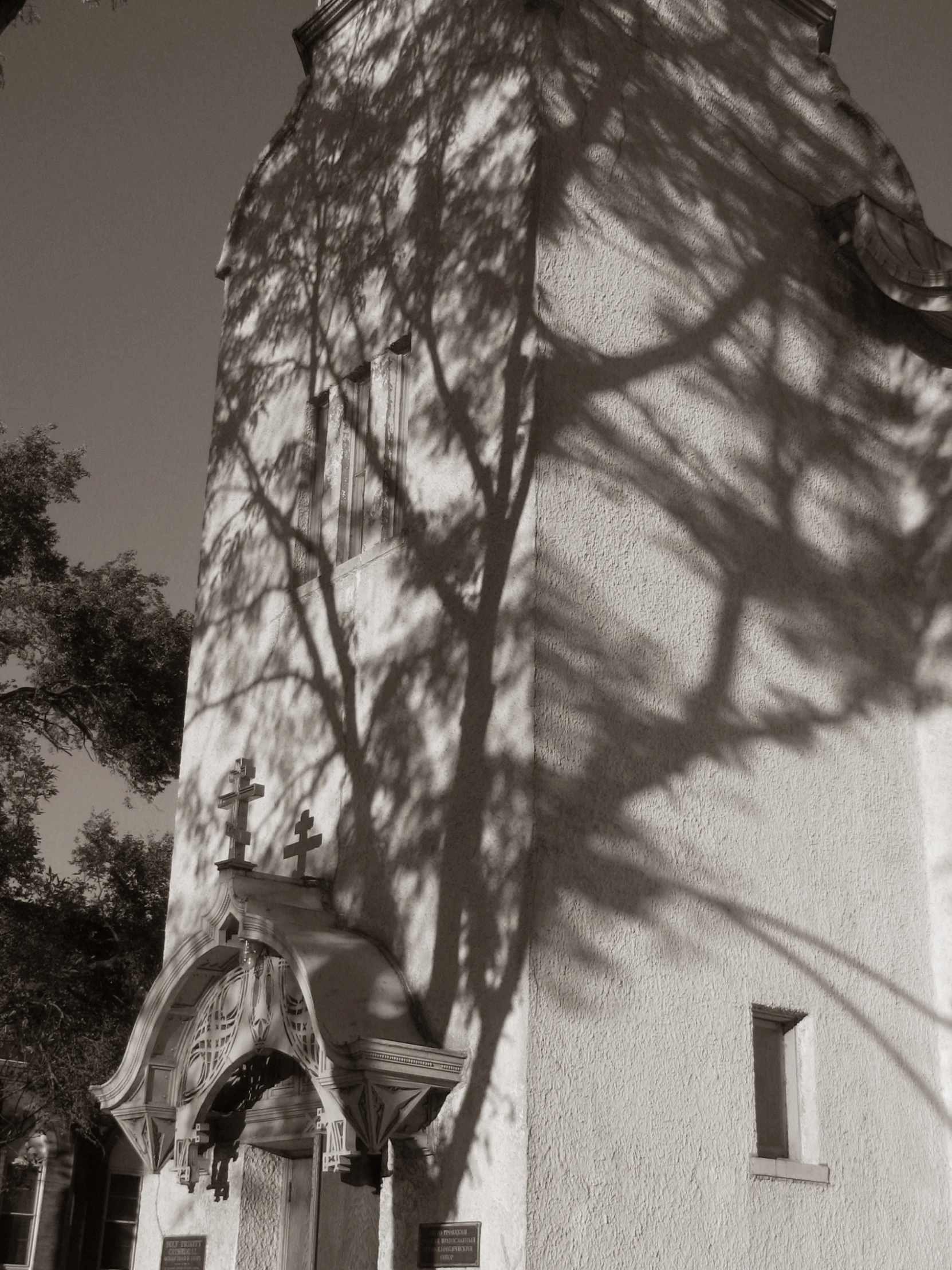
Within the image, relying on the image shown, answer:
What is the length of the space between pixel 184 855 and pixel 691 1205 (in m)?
4.88

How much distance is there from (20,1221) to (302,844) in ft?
79.8

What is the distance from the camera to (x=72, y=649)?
66.4 feet

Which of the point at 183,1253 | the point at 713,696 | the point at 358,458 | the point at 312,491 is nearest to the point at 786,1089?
the point at 713,696

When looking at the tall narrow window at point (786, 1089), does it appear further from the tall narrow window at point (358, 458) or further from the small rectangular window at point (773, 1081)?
the tall narrow window at point (358, 458)

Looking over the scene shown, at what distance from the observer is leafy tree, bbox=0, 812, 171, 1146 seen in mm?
18828

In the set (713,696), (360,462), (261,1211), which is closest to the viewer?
(713,696)

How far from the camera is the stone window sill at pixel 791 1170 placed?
832 cm

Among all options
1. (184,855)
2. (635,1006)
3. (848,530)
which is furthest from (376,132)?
(635,1006)

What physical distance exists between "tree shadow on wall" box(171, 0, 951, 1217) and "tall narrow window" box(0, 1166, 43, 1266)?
22067 millimetres

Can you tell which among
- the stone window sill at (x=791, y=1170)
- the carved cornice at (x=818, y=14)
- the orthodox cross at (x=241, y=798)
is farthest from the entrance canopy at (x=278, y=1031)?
the carved cornice at (x=818, y=14)

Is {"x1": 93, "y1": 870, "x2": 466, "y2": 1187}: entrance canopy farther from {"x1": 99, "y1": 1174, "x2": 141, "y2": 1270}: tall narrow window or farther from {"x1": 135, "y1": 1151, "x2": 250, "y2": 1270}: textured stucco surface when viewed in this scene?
{"x1": 99, "y1": 1174, "x2": 141, "y2": 1270}: tall narrow window

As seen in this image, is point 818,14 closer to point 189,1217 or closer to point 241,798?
point 241,798

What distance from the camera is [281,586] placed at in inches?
434

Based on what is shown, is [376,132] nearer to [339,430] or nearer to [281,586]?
[339,430]
